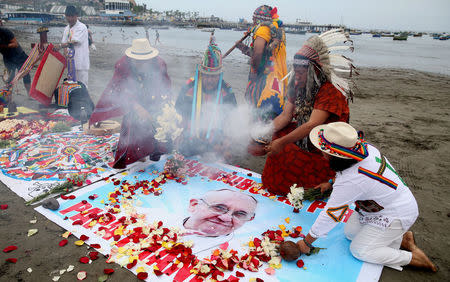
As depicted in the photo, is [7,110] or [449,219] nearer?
[449,219]

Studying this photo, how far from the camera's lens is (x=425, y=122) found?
24.5 ft

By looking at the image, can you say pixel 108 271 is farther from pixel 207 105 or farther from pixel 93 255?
pixel 207 105

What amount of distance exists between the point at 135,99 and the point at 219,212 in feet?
7.01

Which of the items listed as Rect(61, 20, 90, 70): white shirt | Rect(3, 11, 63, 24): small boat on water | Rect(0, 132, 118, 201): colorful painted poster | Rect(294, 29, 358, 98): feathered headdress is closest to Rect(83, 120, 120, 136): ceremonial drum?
Rect(0, 132, 118, 201): colorful painted poster

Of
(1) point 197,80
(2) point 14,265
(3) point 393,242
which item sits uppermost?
(1) point 197,80

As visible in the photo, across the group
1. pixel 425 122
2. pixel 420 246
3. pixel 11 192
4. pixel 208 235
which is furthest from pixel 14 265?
pixel 425 122

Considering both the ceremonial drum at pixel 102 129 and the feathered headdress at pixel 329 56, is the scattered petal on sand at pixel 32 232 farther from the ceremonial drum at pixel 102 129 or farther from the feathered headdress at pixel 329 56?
the feathered headdress at pixel 329 56

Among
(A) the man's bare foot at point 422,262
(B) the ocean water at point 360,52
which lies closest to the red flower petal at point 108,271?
(A) the man's bare foot at point 422,262

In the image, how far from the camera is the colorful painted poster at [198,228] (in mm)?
2441

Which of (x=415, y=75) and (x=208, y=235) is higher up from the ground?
(x=415, y=75)

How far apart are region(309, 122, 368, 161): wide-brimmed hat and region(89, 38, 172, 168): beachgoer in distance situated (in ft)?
8.66

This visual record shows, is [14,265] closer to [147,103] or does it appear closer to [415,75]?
[147,103]

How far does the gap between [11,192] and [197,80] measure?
2.79m

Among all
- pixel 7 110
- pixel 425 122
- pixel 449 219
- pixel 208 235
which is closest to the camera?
pixel 208 235
